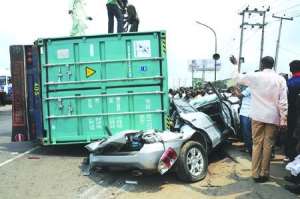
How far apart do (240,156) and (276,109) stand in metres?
2.54

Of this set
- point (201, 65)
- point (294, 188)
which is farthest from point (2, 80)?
point (201, 65)

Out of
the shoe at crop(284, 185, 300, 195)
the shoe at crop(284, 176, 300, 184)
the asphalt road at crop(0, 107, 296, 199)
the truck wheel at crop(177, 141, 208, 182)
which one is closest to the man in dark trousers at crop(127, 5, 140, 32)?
the asphalt road at crop(0, 107, 296, 199)

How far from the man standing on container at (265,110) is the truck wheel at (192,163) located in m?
0.97

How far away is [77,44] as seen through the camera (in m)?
10.5

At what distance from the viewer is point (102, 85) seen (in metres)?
10.4

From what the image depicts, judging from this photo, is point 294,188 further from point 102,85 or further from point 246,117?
point 102,85

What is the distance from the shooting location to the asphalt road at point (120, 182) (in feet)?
23.5

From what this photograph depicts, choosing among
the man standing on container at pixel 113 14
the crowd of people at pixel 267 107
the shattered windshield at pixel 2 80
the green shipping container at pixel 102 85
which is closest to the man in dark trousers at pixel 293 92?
the crowd of people at pixel 267 107

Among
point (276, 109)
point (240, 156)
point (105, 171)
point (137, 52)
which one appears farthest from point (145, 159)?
point (137, 52)

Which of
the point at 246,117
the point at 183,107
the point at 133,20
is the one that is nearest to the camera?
the point at 246,117

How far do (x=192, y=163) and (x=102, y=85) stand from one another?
3332 millimetres

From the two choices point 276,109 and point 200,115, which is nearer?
point 276,109

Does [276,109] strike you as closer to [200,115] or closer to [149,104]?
[200,115]

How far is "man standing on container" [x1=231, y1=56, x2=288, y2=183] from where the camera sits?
7133mm
